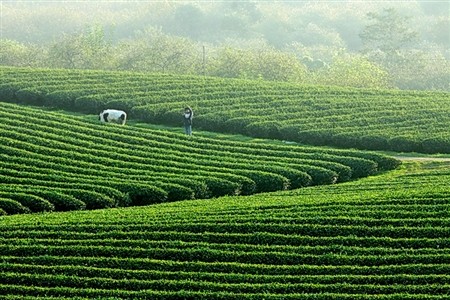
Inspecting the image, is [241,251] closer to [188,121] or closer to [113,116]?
[188,121]

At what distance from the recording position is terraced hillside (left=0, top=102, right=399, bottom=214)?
33.7 metres

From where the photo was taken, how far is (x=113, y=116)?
160 feet

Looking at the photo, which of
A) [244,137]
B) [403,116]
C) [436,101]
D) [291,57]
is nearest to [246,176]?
[244,137]

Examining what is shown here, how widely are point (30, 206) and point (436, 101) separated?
98.2ft

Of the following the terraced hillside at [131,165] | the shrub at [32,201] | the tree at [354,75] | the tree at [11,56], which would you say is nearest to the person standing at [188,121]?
the terraced hillside at [131,165]

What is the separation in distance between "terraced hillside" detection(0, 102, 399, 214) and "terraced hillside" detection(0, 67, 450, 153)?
195 inches

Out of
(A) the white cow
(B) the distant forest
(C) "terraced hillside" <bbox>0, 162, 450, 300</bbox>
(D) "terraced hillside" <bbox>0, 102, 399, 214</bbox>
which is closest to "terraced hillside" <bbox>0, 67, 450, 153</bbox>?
(A) the white cow

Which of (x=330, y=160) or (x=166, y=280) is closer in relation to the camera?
(x=166, y=280)

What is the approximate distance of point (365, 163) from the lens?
4066 centimetres

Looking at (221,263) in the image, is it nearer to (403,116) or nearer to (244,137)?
(244,137)

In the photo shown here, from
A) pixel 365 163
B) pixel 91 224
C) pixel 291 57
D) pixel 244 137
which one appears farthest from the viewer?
pixel 291 57

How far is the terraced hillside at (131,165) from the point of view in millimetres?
33656

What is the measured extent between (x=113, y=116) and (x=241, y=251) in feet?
79.1

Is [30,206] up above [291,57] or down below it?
below
